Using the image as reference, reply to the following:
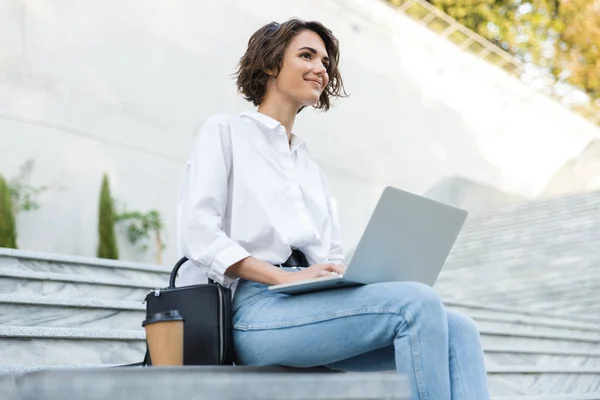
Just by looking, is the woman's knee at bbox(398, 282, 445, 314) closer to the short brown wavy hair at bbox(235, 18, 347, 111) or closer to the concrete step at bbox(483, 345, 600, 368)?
the short brown wavy hair at bbox(235, 18, 347, 111)

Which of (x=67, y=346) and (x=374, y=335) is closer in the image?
(x=374, y=335)

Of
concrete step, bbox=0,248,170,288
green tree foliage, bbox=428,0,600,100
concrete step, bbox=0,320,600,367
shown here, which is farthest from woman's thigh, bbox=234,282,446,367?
green tree foliage, bbox=428,0,600,100

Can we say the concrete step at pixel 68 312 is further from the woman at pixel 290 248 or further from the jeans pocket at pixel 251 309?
the jeans pocket at pixel 251 309

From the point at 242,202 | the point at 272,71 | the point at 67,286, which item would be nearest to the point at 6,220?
the point at 67,286

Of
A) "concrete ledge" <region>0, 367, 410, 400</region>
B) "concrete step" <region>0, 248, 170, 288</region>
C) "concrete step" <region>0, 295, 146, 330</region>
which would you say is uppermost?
"concrete step" <region>0, 248, 170, 288</region>

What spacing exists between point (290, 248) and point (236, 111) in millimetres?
6561

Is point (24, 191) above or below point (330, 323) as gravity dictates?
above

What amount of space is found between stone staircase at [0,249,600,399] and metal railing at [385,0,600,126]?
6.82 metres

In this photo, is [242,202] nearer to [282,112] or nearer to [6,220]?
[282,112]

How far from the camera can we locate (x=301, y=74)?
203 cm

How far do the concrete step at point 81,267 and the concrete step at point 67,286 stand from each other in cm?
4

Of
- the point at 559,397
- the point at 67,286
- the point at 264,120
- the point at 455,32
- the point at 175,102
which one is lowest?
the point at 559,397

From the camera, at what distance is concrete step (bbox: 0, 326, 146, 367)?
2.42m

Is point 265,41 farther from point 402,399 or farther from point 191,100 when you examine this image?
point 191,100
